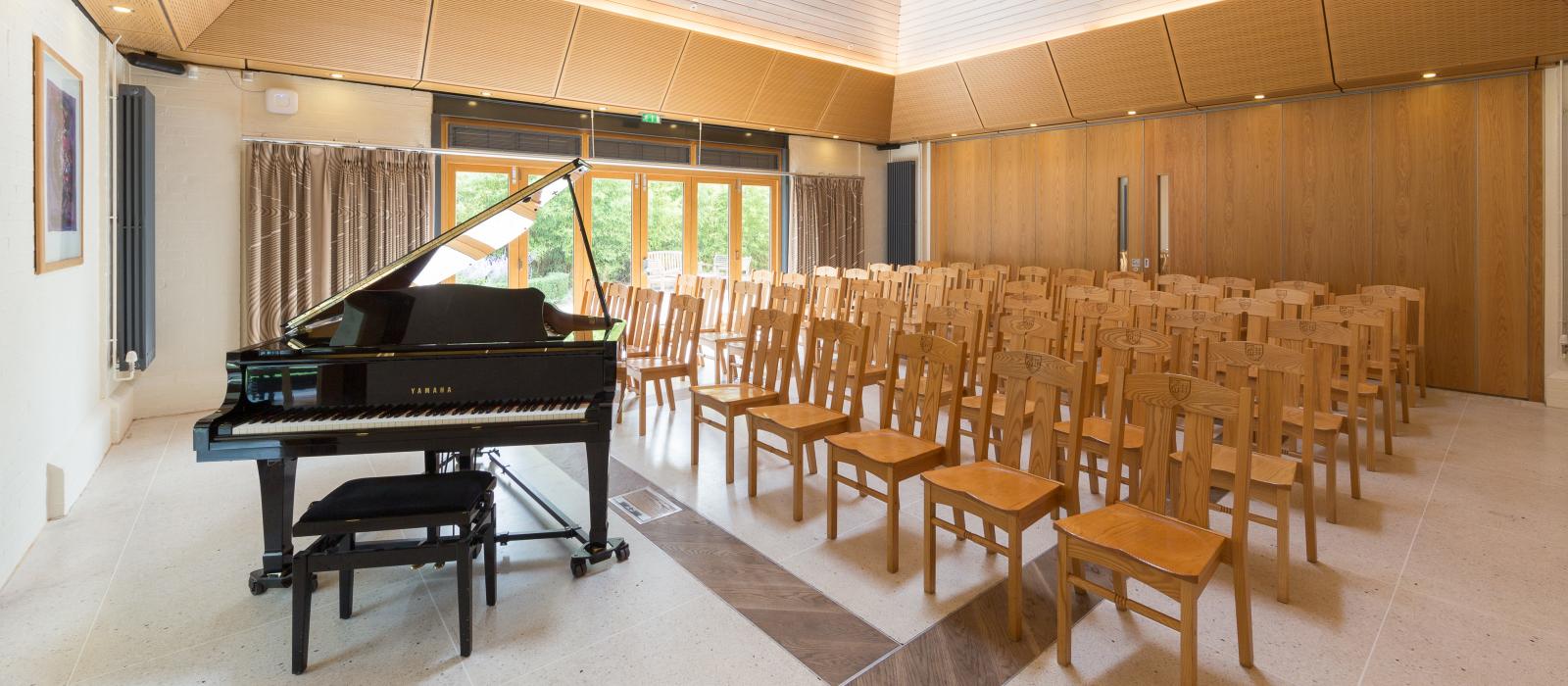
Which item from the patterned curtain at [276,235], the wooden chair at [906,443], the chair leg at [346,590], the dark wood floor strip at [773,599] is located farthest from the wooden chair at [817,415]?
the patterned curtain at [276,235]

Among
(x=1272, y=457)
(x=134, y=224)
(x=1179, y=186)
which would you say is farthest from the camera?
(x=1179, y=186)

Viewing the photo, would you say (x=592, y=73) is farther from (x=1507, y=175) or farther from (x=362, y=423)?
(x=1507, y=175)

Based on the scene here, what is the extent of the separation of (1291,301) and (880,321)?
10.1ft

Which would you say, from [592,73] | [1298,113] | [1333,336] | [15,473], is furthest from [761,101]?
[15,473]

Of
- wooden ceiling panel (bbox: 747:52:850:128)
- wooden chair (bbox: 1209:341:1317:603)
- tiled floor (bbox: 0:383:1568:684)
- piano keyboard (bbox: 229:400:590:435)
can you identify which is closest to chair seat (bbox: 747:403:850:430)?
tiled floor (bbox: 0:383:1568:684)

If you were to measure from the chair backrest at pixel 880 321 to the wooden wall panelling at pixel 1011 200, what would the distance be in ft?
16.2

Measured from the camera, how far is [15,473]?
9.60 ft

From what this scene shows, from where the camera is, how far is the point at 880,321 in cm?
473

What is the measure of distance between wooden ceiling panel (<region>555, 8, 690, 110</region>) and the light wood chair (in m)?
5.68

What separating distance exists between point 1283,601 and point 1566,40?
5.41 metres

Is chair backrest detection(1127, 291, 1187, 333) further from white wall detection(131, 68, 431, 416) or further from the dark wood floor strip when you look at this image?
white wall detection(131, 68, 431, 416)

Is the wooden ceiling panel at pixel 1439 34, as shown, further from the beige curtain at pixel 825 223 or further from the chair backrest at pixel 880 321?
the beige curtain at pixel 825 223

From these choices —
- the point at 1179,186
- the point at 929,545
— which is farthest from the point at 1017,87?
the point at 929,545

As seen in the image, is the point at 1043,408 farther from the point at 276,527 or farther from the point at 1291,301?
the point at 1291,301
